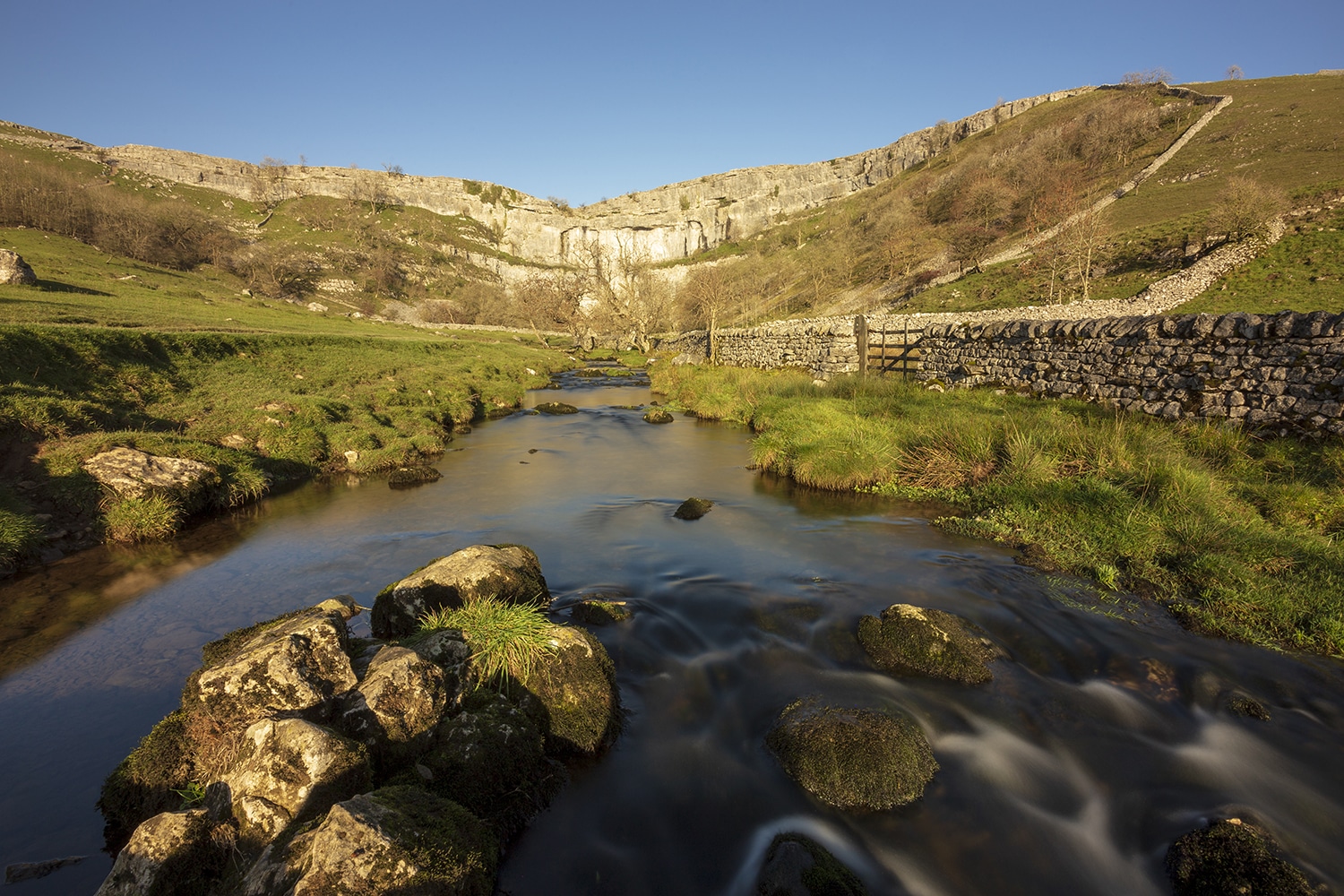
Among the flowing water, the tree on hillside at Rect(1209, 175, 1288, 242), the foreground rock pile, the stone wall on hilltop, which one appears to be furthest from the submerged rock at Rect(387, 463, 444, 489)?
the stone wall on hilltop

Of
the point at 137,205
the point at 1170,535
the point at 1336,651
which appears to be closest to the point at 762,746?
the point at 1336,651

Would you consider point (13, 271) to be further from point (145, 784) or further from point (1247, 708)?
point (1247, 708)

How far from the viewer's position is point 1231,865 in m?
3.37

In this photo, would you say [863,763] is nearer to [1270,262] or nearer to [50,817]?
[50,817]

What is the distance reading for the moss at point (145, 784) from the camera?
3.63m

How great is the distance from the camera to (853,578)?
25.0 feet

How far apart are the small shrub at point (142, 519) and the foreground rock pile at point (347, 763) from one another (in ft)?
18.6

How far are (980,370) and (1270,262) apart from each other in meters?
24.4

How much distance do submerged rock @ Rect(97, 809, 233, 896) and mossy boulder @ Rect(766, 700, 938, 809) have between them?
3.77 m

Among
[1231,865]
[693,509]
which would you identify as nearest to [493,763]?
[1231,865]

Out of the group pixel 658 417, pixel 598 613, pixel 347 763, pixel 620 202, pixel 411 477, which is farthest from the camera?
pixel 620 202

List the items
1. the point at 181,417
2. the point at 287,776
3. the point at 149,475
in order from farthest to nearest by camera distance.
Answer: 1. the point at 181,417
2. the point at 149,475
3. the point at 287,776

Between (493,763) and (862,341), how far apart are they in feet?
61.1

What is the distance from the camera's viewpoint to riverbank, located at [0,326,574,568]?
883cm
